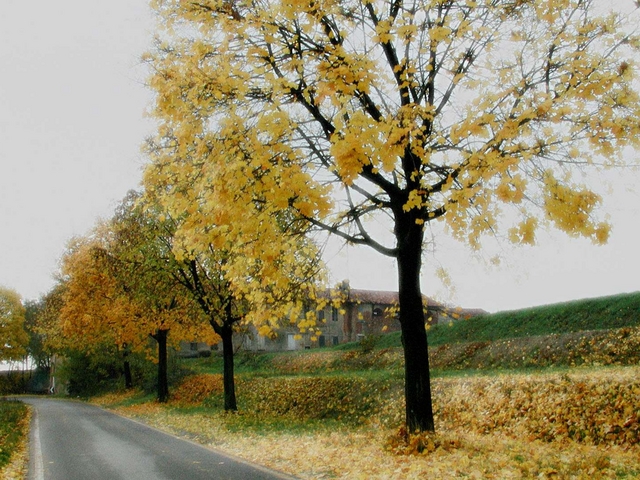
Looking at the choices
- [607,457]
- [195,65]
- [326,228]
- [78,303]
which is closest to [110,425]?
[78,303]

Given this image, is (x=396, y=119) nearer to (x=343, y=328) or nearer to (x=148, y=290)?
(x=148, y=290)

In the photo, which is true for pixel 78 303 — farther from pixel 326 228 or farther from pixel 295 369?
A: pixel 326 228

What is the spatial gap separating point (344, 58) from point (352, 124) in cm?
131

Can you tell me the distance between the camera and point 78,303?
27.4 metres

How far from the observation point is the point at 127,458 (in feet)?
37.3

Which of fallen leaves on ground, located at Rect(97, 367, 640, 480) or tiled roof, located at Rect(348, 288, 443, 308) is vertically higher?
tiled roof, located at Rect(348, 288, 443, 308)

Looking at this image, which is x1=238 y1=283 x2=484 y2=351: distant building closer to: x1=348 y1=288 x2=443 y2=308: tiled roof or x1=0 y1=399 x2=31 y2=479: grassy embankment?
x1=348 y1=288 x2=443 y2=308: tiled roof

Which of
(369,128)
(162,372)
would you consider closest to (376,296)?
(162,372)

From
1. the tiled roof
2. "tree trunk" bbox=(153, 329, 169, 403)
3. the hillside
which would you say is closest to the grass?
"tree trunk" bbox=(153, 329, 169, 403)

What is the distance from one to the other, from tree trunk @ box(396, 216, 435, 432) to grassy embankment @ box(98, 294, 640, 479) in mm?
511

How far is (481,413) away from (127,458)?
8.39 metres

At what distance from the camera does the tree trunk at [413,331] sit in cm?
1012

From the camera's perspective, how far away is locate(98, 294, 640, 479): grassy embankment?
8.56 m

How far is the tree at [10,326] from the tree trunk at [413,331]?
54.2 metres
